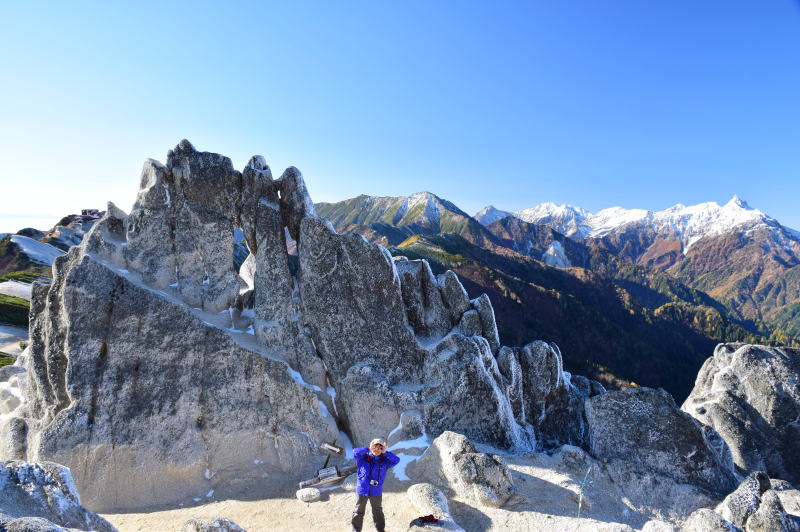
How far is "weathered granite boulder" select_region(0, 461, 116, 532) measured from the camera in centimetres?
1134

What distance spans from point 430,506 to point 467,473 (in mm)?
2216

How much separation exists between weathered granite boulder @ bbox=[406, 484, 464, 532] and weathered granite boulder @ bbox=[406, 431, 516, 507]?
1.04 metres

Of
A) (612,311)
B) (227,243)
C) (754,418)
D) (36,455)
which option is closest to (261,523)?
(36,455)

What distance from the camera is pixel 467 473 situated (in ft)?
55.7

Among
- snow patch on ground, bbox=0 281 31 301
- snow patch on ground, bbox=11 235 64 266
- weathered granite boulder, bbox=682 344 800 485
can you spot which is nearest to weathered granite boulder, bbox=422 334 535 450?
weathered granite boulder, bbox=682 344 800 485

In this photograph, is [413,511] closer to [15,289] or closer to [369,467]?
[369,467]

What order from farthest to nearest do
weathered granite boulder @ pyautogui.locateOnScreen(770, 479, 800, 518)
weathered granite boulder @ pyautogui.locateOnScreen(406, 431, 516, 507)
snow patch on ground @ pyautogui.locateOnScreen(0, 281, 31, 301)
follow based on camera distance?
snow patch on ground @ pyautogui.locateOnScreen(0, 281, 31, 301) < weathered granite boulder @ pyautogui.locateOnScreen(406, 431, 516, 507) < weathered granite boulder @ pyautogui.locateOnScreen(770, 479, 800, 518)

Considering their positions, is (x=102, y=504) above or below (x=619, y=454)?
below

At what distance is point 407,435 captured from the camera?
20.8 m

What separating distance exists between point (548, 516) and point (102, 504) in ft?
61.9

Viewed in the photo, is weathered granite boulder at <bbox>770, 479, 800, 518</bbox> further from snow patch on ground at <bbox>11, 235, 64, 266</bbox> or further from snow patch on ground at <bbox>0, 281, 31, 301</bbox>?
snow patch on ground at <bbox>11, 235, 64, 266</bbox>

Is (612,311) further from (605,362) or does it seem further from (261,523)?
(261,523)

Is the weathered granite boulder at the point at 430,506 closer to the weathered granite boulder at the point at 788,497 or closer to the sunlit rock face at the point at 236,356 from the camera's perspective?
the sunlit rock face at the point at 236,356

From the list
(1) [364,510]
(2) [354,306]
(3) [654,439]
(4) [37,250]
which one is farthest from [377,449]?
(4) [37,250]
